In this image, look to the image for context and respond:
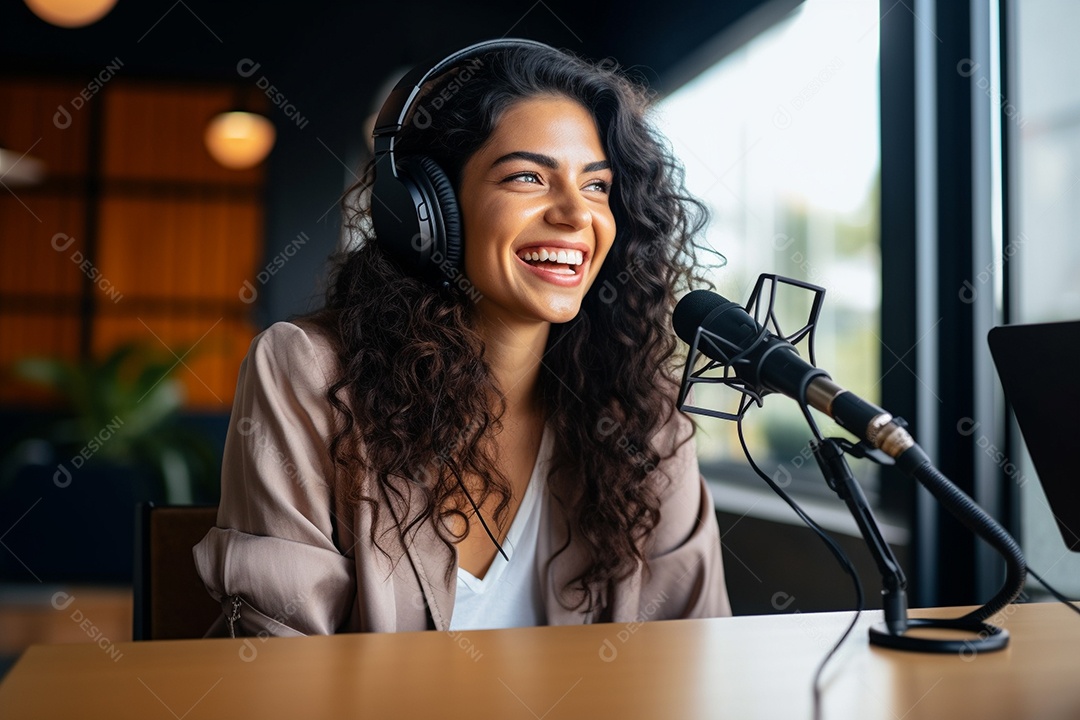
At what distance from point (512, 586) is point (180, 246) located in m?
4.59

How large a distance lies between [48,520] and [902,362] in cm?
394

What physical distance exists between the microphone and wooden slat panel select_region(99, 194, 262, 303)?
4.71 metres

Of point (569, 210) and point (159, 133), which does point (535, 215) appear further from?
point (159, 133)

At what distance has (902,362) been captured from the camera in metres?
2.25

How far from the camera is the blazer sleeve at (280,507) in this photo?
43.1 inches

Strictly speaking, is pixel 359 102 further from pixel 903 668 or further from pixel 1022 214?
pixel 903 668

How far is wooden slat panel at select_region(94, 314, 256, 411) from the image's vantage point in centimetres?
507

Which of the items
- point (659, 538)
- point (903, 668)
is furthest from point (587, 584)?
point (903, 668)

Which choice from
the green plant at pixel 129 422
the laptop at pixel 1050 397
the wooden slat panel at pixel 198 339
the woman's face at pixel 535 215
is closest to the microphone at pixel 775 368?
the laptop at pixel 1050 397

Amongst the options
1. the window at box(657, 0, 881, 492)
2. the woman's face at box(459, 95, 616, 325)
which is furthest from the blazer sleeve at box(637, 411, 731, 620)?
the window at box(657, 0, 881, 492)

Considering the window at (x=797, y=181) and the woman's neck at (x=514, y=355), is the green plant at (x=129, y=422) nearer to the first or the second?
the window at (x=797, y=181)

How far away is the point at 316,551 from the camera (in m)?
1.13

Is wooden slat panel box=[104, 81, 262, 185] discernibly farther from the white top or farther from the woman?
the white top

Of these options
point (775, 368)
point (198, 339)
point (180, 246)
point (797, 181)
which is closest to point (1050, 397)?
point (775, 368)
